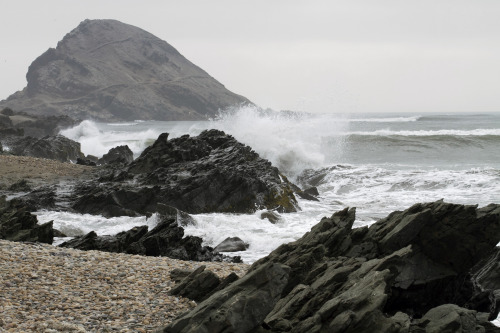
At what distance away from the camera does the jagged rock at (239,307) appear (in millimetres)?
6098

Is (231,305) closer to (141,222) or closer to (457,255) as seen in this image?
(457,255)

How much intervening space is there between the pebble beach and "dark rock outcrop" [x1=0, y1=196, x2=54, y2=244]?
7.22 ft

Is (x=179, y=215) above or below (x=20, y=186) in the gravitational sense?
below

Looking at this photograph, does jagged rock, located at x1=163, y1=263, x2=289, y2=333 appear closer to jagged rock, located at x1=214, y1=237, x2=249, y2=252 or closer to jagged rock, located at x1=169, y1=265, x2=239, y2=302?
jagged rock, located at x1=169, y1=265, x2=239, y2=302

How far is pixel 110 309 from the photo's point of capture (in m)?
7.57

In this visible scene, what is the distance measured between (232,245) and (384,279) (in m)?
7.57

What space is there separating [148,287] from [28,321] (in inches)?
84.3

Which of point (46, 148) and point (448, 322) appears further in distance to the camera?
point (46, 148)

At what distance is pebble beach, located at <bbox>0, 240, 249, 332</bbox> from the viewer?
7.03 meters

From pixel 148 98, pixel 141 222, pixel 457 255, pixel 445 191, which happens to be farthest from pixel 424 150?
pixel 148 98

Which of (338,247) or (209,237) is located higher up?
(338,247)

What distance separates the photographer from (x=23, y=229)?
13.1m

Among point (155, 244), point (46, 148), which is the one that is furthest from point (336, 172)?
point (46, 148)

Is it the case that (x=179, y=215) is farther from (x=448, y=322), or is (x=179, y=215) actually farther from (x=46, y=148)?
(x=46, y=148)
